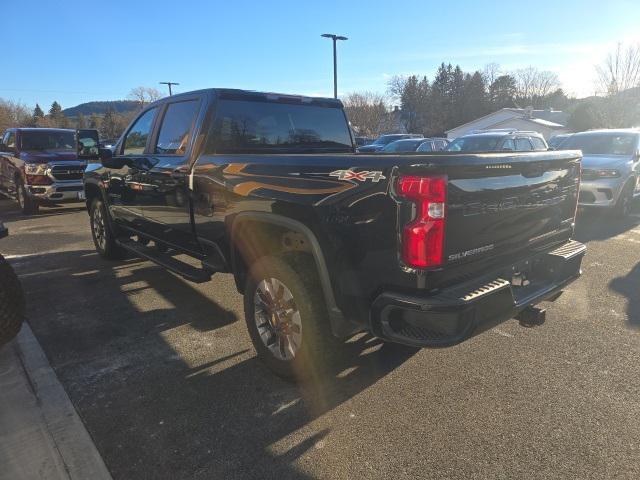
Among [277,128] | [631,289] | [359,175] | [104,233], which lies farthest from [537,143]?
[359,175]

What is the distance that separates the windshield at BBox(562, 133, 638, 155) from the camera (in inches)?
370

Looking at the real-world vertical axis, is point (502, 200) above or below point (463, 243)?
above

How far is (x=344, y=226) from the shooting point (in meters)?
2.56

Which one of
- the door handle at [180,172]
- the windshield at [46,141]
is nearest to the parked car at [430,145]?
the windshield at [46,141]

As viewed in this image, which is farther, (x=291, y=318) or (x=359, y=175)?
(x=291, y=318)

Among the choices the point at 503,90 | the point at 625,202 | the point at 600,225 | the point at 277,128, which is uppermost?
the point at 503,90

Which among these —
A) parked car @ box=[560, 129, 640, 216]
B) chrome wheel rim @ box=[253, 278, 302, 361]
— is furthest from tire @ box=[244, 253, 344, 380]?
parked car @ box=[560, 129, 640, 216]

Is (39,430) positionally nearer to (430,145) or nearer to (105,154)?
(105,154)

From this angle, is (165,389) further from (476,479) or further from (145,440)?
(476,479)

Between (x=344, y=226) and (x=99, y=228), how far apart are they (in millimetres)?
5073

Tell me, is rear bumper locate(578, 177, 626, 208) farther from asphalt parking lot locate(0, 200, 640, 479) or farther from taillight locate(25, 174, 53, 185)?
taillight locate(25, 174, 53, 185)

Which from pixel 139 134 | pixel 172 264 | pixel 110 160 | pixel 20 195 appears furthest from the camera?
pixel 20 195

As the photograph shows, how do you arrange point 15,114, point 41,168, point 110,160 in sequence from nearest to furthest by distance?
point 110,160 < point 41,168 < point 15,114

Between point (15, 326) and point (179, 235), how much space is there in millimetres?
1486
